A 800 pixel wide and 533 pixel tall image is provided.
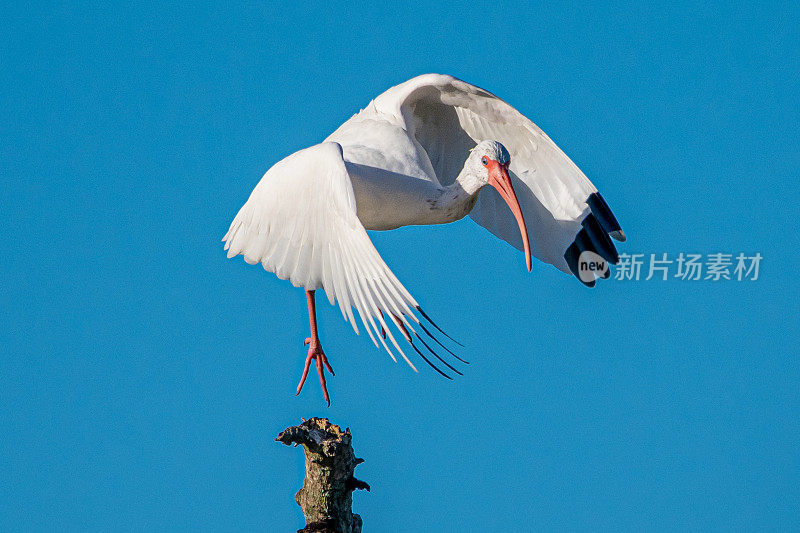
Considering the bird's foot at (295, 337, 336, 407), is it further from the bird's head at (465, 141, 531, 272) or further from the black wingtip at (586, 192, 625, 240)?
the black wingtip at (586, 192, 625, 240)

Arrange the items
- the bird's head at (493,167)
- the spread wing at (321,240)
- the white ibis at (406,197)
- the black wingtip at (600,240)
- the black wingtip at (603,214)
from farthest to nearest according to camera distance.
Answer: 1. the black wingtip at (600,240)
2. the black wingtip at (603,214)
3. the bird's head at (493,167)
4. the white ibis at (406,197)
5. the spread wing at (321,240)

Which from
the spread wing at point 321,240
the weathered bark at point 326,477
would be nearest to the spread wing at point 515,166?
the spread wing at point 321,240

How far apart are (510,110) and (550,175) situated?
76cm

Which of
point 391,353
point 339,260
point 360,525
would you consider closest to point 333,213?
point 339,260

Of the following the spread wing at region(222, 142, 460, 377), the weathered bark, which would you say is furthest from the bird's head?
the weathered bark

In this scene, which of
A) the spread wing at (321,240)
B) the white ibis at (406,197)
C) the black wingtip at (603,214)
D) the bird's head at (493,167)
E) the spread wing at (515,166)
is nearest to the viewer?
the spread wing at (321,240)

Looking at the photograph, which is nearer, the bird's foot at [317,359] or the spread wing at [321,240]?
the spread wing at [321,240]

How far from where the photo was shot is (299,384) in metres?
10.9

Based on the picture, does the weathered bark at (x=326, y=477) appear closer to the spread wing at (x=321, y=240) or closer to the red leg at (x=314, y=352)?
the spread wing at (x=321, y=240)

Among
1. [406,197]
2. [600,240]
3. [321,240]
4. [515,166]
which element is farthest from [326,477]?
[600,240]

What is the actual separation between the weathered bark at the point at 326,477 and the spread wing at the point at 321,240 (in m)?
0.97

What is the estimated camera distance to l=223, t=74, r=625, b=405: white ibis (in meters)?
8.95

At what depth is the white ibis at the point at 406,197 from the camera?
8.95 m

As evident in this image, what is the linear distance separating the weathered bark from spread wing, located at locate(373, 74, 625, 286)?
133 inches
